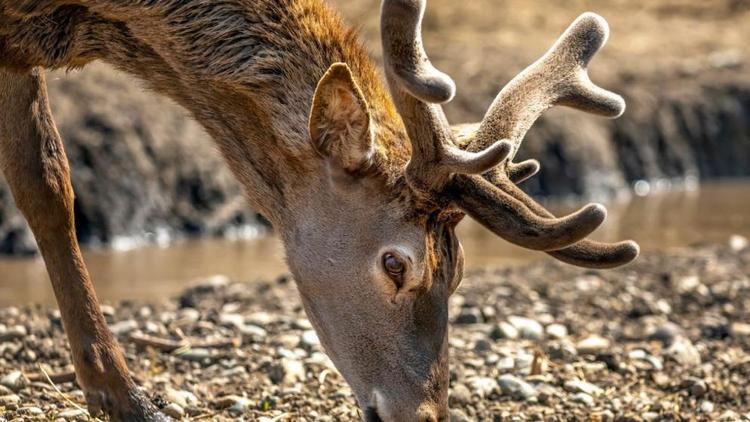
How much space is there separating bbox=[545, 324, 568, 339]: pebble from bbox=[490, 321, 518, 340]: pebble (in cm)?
22

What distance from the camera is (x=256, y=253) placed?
41.2 ft

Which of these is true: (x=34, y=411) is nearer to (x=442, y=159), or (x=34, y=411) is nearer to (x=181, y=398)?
(x=181, y=398)

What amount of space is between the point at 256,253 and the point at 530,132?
14.4 feet

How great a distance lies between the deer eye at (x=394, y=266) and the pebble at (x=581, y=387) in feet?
6.08

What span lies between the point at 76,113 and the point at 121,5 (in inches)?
285

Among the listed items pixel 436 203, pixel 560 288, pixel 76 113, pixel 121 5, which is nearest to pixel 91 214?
pixel 76 113

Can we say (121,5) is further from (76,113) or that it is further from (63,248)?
(76,113)

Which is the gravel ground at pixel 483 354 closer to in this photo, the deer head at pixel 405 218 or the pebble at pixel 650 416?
the pebble at pixel 650 416

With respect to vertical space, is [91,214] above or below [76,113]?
below

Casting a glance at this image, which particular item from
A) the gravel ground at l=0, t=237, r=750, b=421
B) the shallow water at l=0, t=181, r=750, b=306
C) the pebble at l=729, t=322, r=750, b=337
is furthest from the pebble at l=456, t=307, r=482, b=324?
the shallow water at l=0, t=181, r=750, b=306

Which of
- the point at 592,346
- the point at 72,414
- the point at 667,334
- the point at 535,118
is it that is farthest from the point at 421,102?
the point at 667,334

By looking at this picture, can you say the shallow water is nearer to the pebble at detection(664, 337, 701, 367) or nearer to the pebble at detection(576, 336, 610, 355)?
the pebble at detection(576, 336, 610, 355)

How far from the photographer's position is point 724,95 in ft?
59.2

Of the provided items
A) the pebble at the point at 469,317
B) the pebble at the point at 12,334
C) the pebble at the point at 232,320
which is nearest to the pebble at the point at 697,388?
the pebble at the point at 469,317
